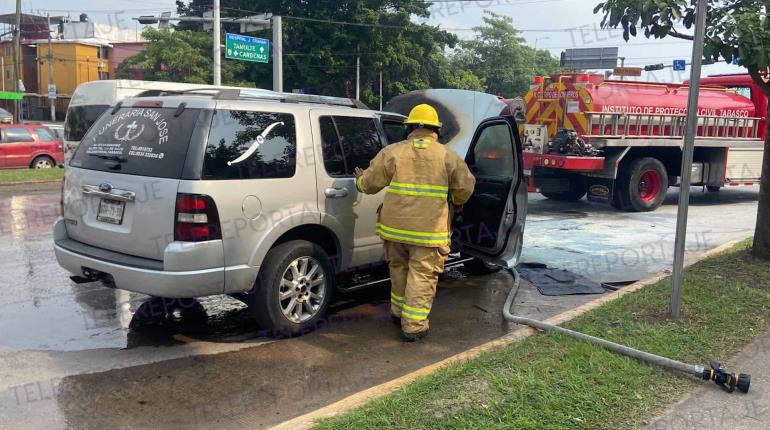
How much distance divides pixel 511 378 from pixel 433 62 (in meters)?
37.9

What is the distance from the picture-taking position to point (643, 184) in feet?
40.0

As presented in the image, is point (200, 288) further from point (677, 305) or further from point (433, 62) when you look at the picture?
point (433, 62)

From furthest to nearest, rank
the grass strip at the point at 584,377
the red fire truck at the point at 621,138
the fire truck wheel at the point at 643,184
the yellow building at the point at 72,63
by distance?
the yellow building at the point at 72,63 → the fire truck wheel at the point at 643,184 → the red fire truck at the point at 621,138 → the grass strip at the point at 584,377

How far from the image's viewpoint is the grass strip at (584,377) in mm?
3180

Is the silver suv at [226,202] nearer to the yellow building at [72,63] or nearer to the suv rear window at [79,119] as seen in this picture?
the suv rear window at [79,119]

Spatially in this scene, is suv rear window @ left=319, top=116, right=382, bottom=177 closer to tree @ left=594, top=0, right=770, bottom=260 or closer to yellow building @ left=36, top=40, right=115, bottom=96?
tree @ left=594, top=0, right=770, bottom=260

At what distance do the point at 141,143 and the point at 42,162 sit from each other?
49.9ft

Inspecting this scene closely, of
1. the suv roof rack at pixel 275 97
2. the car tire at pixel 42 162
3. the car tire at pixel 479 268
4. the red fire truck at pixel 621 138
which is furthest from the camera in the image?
the car tire at pixel 42 162

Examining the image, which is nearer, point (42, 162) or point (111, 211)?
point (111, 211)

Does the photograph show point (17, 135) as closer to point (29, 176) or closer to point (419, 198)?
point (29, 176)

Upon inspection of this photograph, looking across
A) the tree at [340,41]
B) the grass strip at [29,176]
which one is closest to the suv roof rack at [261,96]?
the grass strip at [29,176]

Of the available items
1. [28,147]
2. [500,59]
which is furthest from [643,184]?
[500,59]

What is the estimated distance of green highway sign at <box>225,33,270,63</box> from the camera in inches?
810

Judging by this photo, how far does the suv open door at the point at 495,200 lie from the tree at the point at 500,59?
2230 inches
